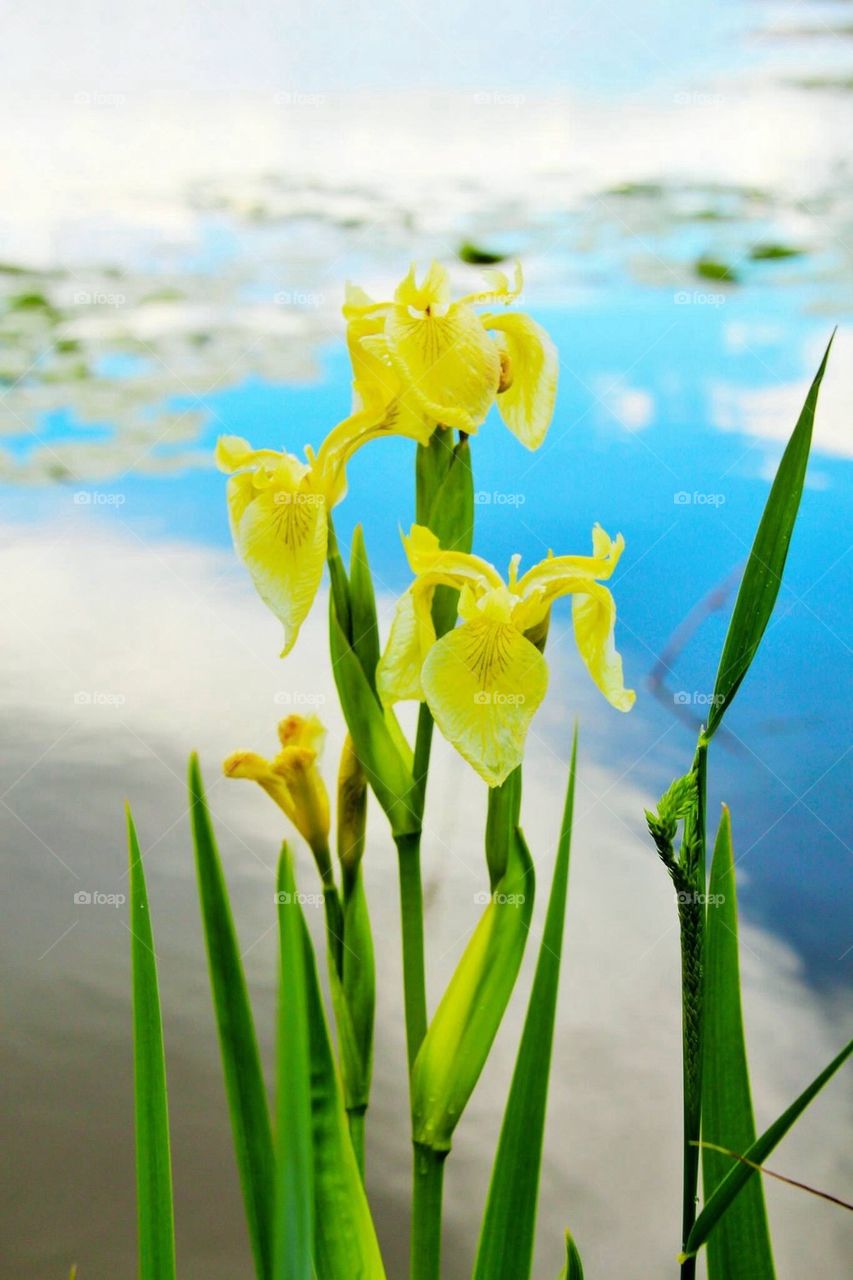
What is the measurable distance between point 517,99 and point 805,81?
0.95 ft

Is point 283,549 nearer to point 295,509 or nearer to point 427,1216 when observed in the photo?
point 295,509

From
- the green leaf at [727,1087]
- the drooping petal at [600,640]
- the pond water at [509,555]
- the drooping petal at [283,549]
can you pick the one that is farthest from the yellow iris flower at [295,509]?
the pond water at [509,555]

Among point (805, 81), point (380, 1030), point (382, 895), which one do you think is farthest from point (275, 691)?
point (805, 81)

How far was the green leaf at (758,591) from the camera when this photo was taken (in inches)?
16.7

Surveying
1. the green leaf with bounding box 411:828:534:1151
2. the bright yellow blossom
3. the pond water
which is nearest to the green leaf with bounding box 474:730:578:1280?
the green leaf with bounding box 411:828:534:1151

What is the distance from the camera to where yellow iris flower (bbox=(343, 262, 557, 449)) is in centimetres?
45

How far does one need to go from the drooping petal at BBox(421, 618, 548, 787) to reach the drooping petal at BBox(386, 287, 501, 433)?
0.09 metres

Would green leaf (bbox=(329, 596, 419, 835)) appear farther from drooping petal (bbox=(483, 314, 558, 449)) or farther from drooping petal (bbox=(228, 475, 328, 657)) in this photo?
drooping petal (bbox=(483, 314, 558, 449))

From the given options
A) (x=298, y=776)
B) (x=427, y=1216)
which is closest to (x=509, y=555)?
(x=298, y=776)

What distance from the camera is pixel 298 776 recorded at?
0.55m

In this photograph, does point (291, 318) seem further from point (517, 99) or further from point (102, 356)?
point (517, 99)

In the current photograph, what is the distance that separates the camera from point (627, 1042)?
3.40 feet

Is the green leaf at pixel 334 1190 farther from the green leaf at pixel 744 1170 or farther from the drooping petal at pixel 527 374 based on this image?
the drooping petal at pixel 527 374

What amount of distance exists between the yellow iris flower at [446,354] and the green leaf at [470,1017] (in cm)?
20
